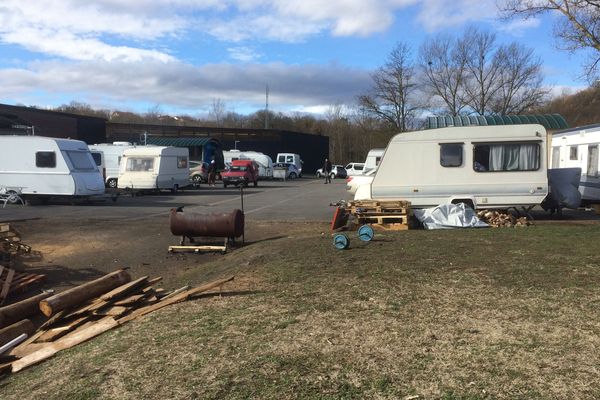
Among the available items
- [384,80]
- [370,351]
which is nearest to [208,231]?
[370,351]

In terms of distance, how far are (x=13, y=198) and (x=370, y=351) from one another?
20.4 m

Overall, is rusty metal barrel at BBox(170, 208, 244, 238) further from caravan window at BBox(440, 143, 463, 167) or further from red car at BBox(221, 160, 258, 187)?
red car at BBox(221, 160, 258, 187)

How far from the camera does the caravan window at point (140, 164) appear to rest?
87.3 ft

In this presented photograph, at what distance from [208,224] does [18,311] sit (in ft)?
16.9

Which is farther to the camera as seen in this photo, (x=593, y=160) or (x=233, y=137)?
(x=233, y=137)

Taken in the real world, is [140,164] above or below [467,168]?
above

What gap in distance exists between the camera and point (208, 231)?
11.9 meters

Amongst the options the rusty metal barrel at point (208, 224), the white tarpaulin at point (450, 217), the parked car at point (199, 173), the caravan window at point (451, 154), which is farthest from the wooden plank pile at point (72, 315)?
the parked car at point (199, 173)

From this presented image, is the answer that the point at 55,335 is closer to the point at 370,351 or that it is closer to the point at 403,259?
the point at 370,351

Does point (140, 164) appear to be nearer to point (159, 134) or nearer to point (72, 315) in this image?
→ point (72, 315)

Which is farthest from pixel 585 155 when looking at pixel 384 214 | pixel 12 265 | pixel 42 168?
pixel 42 168

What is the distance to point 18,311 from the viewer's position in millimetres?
7113

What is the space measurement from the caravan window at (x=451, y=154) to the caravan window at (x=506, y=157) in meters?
0.42

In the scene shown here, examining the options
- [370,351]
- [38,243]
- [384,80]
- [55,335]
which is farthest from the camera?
[384,80]
